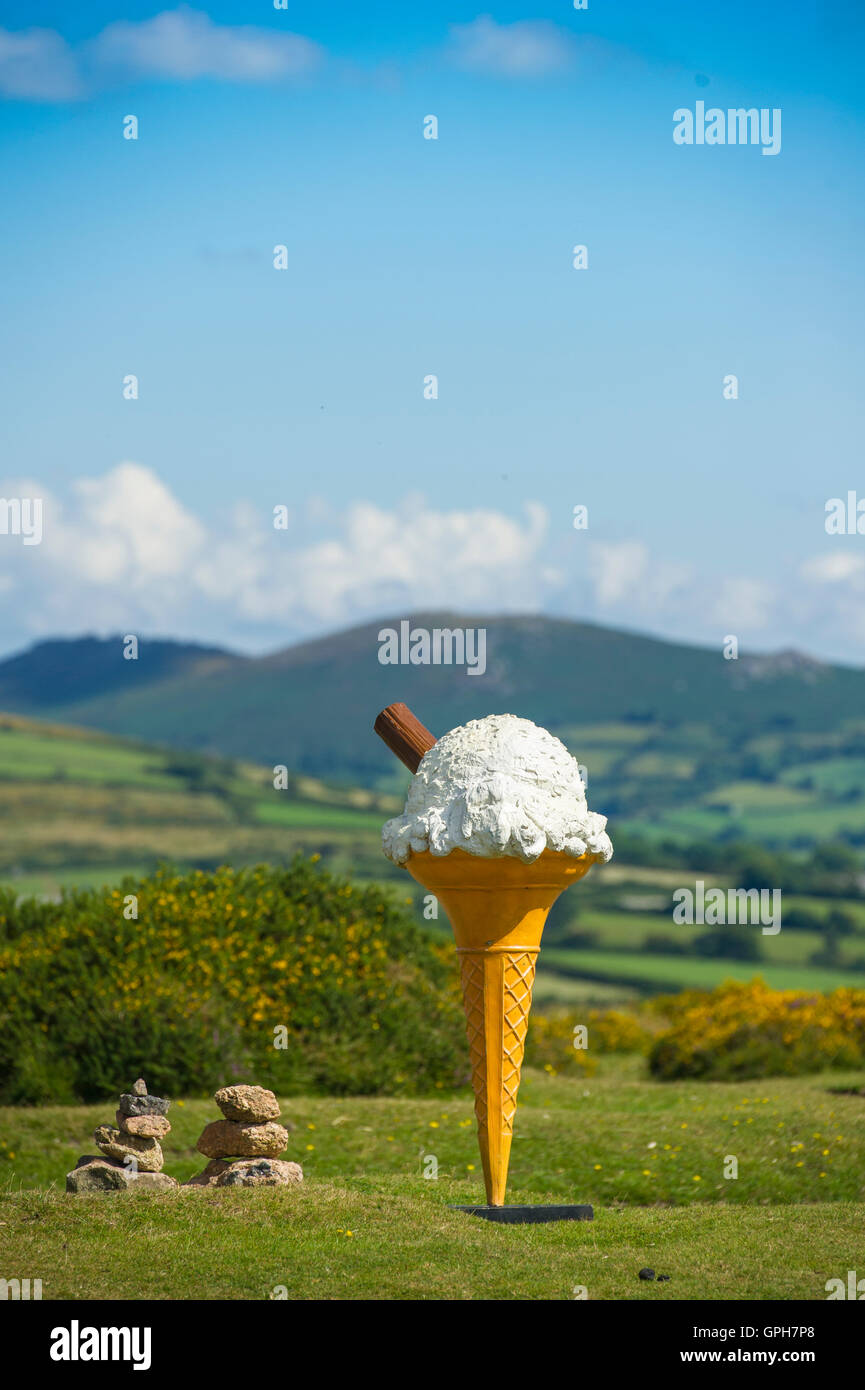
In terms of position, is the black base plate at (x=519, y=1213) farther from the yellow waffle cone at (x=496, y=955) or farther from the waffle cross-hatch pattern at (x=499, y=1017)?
the waffle cross-hatch pattern at (x=499, y=1017)

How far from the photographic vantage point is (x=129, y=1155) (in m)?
9.02

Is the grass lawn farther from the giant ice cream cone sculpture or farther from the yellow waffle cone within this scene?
the giant ice cream cone sculpture

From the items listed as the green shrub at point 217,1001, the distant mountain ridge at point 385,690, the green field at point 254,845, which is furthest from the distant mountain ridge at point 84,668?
the green shrub at point 217,1001

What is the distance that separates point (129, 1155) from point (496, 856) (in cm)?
327

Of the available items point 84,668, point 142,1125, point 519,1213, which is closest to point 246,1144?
point 142,1125

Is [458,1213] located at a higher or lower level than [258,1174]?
lower

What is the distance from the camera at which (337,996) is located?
14.5 m

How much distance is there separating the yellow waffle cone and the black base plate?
0.45ft

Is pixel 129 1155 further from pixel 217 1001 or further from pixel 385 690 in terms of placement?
pixel 385 690

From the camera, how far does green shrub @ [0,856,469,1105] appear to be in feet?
45.5

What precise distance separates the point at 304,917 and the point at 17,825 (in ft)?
178

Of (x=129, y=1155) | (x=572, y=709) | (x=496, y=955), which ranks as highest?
(x=572, y=709)

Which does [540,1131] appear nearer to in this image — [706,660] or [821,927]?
[821,927]

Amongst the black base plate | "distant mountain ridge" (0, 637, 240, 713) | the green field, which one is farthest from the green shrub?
"distant mountain ridge" (0, 637, 240, 713)
